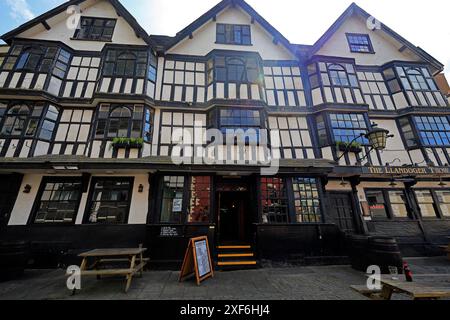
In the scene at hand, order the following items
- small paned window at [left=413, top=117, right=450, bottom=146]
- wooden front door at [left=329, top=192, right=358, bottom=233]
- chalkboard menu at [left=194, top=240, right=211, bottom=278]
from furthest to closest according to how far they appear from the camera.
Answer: small paned window at [left=413, top=117, right=450, bottom=146] < wooden front door at [left=329, top=192, right=358, bottom=233] < chalkboard menu at [left=194, top=240, right=211, bottom=278]

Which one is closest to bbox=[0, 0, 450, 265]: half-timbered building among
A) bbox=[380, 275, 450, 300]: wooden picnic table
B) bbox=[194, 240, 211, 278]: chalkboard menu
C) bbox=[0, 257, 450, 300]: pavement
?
bbox=[0, 257, 450, 300]: pavement

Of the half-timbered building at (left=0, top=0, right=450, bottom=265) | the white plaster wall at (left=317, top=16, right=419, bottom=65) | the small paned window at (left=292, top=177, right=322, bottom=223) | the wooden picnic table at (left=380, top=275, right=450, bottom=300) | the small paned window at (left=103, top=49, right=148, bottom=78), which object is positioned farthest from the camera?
the white plaster wall at (left=317, top=16, right=419, bottom=65)

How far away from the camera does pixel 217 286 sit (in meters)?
4.91

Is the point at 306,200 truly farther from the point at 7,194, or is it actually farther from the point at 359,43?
the point at 7,194

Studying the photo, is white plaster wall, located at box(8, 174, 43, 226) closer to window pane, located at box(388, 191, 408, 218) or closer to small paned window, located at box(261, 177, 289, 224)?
small paned window, located at box(261, 177, 289, 224)

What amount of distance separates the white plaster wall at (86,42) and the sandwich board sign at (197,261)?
11256 millimetres

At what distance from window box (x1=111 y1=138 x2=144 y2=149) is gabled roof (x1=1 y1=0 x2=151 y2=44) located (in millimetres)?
6183

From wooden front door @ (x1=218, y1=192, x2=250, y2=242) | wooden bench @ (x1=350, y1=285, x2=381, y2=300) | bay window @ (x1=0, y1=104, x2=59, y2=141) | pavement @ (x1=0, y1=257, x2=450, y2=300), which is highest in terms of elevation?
bay window @ (x1=0, y1=104, x2=59, y2=141)

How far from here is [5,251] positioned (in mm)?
5496

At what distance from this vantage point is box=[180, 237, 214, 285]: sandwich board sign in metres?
5.11

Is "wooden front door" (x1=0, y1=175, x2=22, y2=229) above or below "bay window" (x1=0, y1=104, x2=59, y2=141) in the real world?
below

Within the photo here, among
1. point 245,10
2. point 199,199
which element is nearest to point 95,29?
point 245,10

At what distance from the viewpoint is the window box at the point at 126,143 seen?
26.0 feet

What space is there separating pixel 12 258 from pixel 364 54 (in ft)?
65.3
